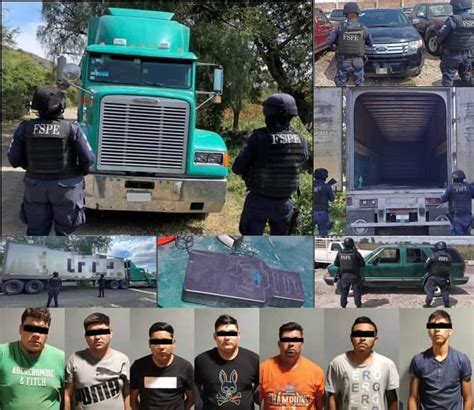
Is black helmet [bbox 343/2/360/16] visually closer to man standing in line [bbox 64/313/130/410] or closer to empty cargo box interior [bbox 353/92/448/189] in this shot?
empty cargo box interior [bbox 353/92/448/189]

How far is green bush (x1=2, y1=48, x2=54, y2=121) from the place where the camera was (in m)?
7.78

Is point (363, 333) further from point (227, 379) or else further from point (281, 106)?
point (281, 106)

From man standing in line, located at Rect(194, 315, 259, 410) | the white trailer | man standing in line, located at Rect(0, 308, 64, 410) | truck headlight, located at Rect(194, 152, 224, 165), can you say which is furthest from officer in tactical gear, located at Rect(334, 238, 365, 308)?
man standing in line, located at Rect(0, 308, 64, 410)

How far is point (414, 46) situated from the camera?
7.35 meters

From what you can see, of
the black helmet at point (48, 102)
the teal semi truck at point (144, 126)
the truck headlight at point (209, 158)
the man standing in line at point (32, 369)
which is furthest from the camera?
the truck headlight at point (209, 158)

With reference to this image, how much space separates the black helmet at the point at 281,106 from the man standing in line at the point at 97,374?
2.19 meters

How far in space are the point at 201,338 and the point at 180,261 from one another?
654 mm

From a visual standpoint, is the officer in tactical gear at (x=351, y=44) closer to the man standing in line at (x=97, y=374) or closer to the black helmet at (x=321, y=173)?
the black helmet at (x=321, y=173)

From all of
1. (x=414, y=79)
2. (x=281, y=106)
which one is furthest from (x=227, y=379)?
(x=414, y=79)

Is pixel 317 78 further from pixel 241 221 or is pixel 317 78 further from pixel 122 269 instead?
pixel 122 269

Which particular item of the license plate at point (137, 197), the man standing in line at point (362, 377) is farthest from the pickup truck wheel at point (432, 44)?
the license plate at point (137, 197)

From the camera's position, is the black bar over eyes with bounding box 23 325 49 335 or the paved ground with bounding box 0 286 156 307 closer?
the black bar over eyes with bounding box 23 325 49 335

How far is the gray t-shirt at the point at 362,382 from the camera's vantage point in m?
6.90

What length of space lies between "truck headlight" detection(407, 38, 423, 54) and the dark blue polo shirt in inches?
97.1
